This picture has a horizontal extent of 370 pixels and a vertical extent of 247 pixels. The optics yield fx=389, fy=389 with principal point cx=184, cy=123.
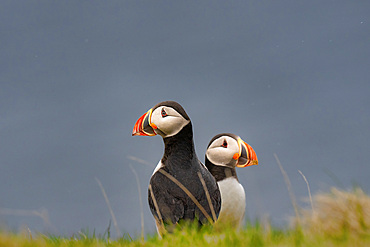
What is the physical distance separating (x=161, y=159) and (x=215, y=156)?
1.46 meters

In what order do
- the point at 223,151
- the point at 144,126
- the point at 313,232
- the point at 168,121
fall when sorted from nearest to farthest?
the point at 313,232
the point at 168,121
the point at 144,126
the point at 223,151

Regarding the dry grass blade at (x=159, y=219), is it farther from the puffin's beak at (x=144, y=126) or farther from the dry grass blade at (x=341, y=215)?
the dry grass blade at (x=341, y=215)

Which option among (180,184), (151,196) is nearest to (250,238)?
(180,184)

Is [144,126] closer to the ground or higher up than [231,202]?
higher up

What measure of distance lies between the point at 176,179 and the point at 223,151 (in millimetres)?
1712

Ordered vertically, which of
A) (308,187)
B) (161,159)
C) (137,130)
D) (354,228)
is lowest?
(354,228)

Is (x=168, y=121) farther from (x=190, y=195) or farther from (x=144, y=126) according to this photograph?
(x=190, y=195)

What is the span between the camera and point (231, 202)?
20.5 ft

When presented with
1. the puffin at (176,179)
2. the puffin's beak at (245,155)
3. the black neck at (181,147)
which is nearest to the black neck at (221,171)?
the puffin's beak at (245,155)

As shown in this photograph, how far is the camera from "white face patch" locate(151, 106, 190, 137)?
16.6ft

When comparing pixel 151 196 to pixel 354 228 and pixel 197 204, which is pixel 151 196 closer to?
pixel 197 204

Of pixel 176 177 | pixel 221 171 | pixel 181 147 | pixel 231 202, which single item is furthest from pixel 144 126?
pixel 231 202

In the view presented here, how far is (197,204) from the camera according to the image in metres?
4.86

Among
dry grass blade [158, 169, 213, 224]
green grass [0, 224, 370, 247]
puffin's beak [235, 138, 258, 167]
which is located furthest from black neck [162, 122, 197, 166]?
puffin's beak [235, 138, 258, 167]
